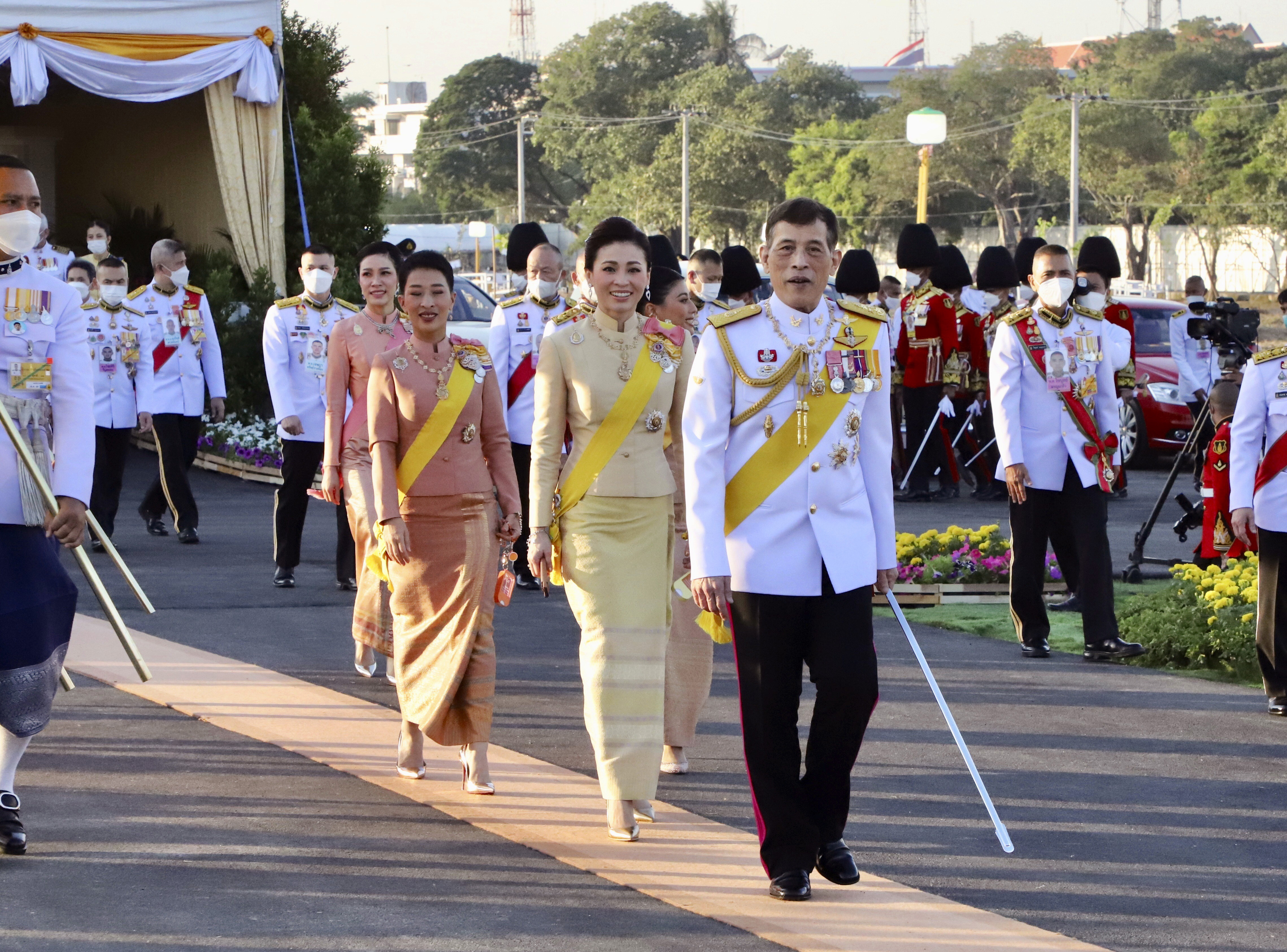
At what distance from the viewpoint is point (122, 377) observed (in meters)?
12.5

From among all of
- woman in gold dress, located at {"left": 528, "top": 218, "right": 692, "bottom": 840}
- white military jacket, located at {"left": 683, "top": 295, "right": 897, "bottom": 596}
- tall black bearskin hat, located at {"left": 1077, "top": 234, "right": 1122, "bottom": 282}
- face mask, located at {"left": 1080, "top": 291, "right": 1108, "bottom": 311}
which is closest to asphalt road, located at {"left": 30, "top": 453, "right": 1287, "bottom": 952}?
woman in gold dress, located at {"left": 528, "top": 218, "right": 692, "bottom": 840}

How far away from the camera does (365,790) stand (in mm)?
6113

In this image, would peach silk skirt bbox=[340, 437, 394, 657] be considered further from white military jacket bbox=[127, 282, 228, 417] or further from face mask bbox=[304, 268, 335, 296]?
white military jacket bbox=[127, 282, 228, 417]

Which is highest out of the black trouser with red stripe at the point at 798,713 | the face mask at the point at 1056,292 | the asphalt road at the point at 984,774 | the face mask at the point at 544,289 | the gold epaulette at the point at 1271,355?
the face mask at the point at 544,289

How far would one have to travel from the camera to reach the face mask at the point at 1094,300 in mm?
12969

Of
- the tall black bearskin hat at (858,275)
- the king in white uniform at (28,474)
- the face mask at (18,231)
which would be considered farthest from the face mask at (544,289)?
the face mask at (18,231)

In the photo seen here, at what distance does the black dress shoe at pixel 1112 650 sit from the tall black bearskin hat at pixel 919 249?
727 centimetres

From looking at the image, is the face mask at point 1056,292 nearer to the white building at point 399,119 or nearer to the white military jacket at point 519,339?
the white military jacket at point 519,339

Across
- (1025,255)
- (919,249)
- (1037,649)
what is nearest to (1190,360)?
(1025,255)

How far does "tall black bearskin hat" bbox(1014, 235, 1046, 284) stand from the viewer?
14820mm

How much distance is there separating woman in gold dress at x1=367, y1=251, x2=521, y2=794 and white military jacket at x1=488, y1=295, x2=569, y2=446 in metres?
4.11

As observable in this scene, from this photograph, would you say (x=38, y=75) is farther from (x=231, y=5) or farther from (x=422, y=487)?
(x=422, y=487)

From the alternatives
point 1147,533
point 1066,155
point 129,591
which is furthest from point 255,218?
point 1066,155

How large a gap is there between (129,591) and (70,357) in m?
5.11
